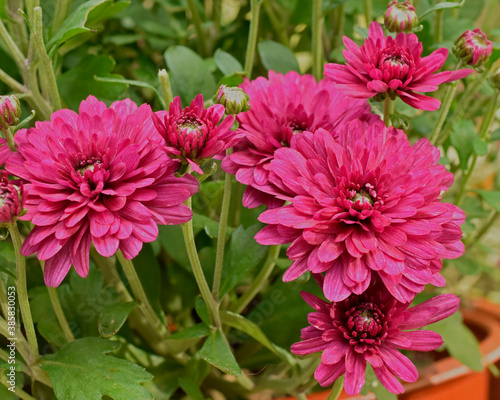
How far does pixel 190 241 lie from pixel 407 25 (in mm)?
203

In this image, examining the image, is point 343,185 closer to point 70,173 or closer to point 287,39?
point 70,173

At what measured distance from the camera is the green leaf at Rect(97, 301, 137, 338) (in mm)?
381

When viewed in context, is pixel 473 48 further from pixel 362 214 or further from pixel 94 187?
pixel 94 187

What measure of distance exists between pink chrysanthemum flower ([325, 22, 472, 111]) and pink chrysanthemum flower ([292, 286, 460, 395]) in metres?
0.12

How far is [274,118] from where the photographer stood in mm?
365

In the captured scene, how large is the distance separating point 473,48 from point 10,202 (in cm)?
31

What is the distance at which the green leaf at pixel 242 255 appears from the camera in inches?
15.7

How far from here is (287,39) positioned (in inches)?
25.2

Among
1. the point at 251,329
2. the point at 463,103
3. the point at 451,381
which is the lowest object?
the point at 451,381

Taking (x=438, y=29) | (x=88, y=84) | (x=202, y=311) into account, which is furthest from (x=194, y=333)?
(x=438, y=29)

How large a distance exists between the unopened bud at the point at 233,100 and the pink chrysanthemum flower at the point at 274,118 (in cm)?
1

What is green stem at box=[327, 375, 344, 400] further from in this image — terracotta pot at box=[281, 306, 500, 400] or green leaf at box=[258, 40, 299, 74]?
green leaf at box=[258, 40, 299, 74]

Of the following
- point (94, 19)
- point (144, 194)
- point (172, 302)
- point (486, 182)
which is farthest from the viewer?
point (486, 182)

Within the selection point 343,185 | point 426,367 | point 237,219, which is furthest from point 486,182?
point 343,185
